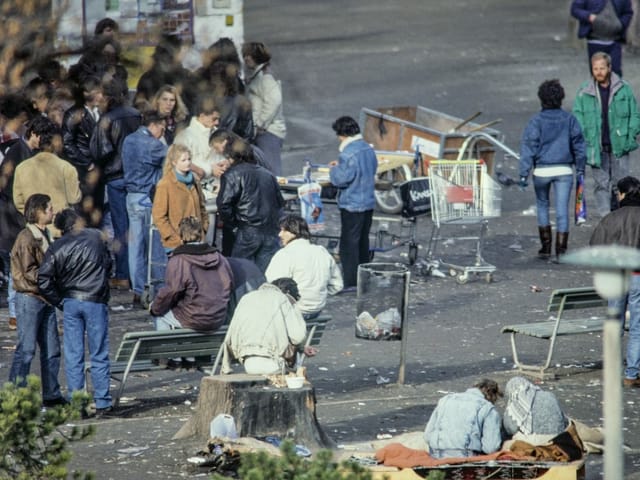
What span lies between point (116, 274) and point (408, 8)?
61.1 ft

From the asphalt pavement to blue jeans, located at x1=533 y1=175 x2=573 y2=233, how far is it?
0.48m

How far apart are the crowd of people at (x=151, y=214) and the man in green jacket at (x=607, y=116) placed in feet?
11.0

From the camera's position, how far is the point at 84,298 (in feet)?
34.0

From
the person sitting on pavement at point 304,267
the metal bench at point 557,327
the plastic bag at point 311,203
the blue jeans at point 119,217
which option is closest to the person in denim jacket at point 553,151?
the plastic bag at point 311,203

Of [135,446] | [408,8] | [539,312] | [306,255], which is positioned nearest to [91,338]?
[135,446]

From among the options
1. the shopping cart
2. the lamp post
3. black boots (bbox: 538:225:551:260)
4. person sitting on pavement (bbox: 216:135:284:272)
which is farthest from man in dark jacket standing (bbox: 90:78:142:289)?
the lamp post

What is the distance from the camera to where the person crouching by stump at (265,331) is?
32.1 ft

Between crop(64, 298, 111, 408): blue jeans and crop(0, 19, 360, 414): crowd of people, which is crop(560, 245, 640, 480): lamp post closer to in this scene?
crop(0, 19, 360, 414): crowd of people

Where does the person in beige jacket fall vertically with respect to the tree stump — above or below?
above

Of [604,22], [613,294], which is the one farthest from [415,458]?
[604,22]

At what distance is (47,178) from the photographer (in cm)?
1261

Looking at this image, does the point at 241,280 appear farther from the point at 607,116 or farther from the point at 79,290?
the point at 607,116

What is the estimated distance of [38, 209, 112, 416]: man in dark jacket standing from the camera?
33.6 ft

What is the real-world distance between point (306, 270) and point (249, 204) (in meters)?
2.19
